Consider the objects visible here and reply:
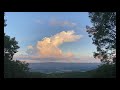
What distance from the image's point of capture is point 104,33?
4.23 metres

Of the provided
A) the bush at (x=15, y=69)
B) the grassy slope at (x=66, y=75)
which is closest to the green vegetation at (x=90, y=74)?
the grassy slope at (x=66, y=75)

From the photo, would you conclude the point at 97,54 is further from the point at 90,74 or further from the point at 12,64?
the point at 12,64

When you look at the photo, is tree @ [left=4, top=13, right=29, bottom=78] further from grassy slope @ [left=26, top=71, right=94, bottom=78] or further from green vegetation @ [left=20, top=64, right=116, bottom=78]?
grassy slope @ [left=26, top=71, right=94, bottom=78]

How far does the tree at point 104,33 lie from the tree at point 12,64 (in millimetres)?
1268

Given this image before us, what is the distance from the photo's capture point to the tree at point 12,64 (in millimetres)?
3789

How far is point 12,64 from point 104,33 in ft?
5.87

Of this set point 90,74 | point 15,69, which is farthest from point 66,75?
point 15,69

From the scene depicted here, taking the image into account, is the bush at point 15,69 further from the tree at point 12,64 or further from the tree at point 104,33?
the tree at point 104,33
